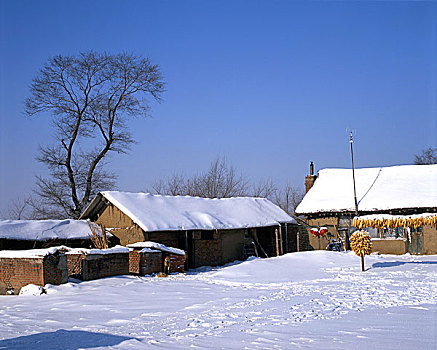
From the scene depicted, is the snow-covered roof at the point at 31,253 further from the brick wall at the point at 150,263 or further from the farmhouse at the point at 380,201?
the farmhouse at the point at 380,201

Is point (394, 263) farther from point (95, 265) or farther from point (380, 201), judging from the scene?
point (95, 265)

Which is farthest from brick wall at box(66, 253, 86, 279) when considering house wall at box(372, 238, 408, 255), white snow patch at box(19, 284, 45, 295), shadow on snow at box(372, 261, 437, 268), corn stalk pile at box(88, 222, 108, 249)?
house wall at box(372, 238, 408, 255)

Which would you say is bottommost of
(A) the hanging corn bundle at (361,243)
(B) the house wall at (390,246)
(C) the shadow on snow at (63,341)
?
(C) the shadow on snow at (63,341)

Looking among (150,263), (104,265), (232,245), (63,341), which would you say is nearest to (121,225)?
(150,263)

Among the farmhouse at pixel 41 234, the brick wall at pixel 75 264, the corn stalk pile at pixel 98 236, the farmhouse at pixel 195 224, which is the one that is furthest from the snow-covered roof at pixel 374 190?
the brick wall at pixel 75 264

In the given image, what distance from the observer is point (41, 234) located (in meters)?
21.3

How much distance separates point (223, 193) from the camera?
48.5 meters

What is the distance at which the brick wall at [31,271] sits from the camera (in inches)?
581

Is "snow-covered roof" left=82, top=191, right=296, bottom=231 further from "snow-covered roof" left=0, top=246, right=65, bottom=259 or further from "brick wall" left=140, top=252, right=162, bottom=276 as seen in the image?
"snow-covered roof" left=0, top=246, right=65, bottom=259

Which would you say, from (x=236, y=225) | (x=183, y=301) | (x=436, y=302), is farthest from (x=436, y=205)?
(x=183, y=301)

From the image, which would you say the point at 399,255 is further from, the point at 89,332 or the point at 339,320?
the point at 89,332

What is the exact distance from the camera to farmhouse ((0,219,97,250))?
67.2 feet

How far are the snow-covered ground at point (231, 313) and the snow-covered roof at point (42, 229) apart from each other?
5.85 m

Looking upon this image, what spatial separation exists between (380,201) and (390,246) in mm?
2656
